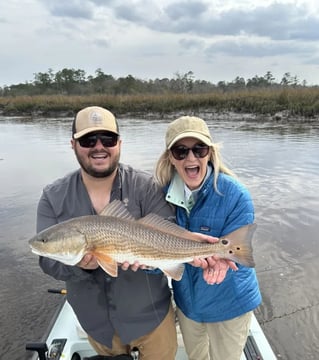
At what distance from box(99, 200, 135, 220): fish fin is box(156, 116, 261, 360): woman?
0.34m

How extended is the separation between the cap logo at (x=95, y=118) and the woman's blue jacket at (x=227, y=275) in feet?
2.74

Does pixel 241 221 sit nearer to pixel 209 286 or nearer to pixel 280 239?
pixel 209 286

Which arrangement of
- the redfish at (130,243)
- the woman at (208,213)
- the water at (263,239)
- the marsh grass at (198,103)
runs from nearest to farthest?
the redfish at (130,243) → the woman at (208,213) → the water at (263,239) → the marsh grass at (198,103)

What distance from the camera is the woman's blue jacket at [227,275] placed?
2635mm

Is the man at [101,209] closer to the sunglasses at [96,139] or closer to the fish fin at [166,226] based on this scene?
the sunglasses at [96,139]

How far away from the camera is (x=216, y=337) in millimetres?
2910

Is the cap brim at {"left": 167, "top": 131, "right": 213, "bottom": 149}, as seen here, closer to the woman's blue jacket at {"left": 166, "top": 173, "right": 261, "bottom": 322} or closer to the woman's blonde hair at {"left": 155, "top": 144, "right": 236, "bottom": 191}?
the woman's blonde hair at {"left": 155, "top": 144, "right": 236, "bottom": 191}

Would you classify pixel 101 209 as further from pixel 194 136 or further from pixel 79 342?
pixel 79 342

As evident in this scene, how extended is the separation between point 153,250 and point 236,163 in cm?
1132

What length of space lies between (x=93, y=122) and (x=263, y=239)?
5.47m

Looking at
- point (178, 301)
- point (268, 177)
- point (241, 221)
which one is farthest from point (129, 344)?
point (268, 177)

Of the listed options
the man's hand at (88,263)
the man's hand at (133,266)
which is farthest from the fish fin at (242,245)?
the man's hand at (88,263)

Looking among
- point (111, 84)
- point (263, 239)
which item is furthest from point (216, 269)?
point (111, 84)

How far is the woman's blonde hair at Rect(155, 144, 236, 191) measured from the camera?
2814 mm
